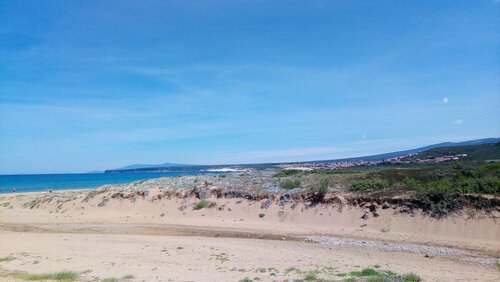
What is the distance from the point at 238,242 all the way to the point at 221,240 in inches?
48.6

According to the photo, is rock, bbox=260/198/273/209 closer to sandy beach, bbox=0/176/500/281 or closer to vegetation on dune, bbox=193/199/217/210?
sandy beach, bbox=0/176/500/281

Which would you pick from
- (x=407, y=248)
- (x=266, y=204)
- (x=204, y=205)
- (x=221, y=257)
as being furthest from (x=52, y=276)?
(x=204, y=205)

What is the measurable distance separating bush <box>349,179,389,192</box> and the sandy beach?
212 centimetres

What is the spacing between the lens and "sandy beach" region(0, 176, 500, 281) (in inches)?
603

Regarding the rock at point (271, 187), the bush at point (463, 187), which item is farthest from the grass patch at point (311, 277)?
the rock at point (271, 187)

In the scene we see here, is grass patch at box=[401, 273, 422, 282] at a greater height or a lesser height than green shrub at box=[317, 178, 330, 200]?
lesser

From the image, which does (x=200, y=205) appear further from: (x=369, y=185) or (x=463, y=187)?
(x=463, y=187)

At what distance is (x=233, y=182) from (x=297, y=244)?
1621 cm

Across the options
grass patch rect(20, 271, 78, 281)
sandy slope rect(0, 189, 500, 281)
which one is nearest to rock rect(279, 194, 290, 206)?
sandy slope rect(0, 189, 500, 281)

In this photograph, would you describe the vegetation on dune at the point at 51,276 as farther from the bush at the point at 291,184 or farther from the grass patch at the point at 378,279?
the bush at the point at 291,184

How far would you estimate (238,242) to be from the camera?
22750 mm

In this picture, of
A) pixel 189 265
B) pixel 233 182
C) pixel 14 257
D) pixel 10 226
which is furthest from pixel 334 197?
→ pixel 10 226

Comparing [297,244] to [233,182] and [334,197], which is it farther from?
[233,182]

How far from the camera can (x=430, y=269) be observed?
15.5 meters
